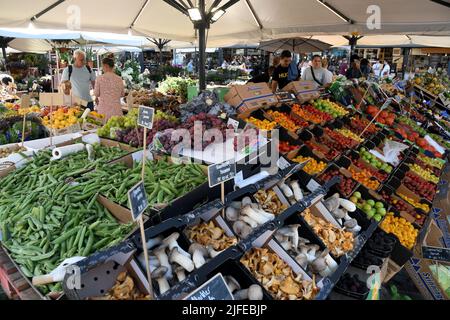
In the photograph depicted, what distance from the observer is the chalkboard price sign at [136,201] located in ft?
5.12

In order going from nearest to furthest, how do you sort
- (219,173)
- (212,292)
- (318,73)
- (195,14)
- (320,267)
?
(212,292) < (219,173) < (320,267) < (195,14) < (318,73)

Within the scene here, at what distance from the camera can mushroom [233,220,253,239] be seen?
2.15m

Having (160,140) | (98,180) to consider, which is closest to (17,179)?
(98,180)

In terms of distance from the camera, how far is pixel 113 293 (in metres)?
1.65

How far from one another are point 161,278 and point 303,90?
13.3 ft

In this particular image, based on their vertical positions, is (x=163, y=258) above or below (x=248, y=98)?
below

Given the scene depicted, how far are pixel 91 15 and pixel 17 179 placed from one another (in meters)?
3.33

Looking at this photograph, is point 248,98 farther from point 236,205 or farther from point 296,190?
point 236,205

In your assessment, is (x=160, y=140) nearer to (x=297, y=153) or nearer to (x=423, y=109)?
(x=297, y=153)

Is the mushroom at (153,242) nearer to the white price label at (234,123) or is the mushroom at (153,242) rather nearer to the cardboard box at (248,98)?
the white price label at (234,123)

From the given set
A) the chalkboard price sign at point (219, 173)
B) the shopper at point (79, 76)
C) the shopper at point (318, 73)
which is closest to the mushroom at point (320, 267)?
the chalkboard price sign at point (219, 173)

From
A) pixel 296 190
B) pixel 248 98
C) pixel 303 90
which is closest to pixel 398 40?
A: pixel 303 90

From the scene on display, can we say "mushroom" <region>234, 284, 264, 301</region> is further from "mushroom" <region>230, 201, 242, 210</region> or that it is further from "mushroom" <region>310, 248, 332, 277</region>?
"mushroom" <region>230, 201, 242, 210</region>

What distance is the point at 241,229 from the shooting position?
2.17 metres
